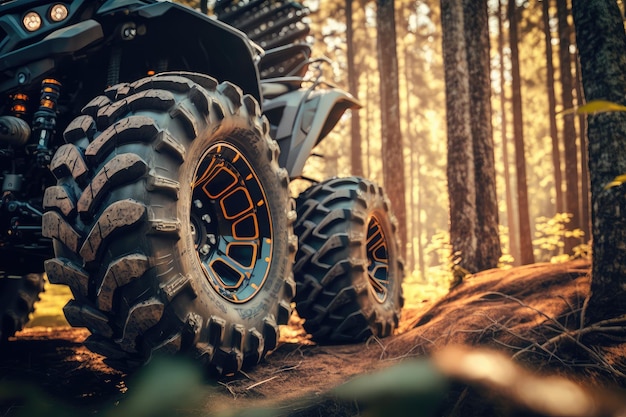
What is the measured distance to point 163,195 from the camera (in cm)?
217

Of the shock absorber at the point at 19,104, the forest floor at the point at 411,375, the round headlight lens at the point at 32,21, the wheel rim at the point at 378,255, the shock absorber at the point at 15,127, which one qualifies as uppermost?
the round headlight lens at the point at 32,21

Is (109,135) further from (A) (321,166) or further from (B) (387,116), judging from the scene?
(A) (321,166)

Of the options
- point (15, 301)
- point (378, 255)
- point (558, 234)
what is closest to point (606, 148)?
point (378, 255)

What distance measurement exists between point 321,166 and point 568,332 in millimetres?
24768

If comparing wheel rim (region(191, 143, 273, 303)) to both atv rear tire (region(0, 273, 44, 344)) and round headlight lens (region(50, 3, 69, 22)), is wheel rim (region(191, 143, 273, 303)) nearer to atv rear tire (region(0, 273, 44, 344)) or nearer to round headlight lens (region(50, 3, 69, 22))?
round headlight lens (region(50, 3, 69, 22))

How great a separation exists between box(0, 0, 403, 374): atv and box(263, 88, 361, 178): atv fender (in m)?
0.02

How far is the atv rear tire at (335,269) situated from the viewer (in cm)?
368

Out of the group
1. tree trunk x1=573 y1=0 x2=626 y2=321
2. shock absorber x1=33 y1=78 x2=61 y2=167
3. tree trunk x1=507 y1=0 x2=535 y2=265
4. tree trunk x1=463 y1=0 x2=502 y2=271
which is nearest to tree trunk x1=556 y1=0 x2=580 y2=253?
tree trunk x1=507 y1=0 x2=535 y2=265

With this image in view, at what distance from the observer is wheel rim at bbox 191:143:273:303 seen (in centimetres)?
280

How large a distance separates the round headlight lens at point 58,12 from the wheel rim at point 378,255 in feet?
9.26

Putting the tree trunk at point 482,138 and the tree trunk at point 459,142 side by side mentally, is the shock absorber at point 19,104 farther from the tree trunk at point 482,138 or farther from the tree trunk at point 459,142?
the tree trunk at point 482,138

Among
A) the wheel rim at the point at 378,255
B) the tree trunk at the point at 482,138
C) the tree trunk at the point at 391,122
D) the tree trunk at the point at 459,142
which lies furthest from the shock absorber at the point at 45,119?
the tree trunk at the point at 391,122

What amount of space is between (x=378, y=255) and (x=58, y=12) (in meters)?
3.24

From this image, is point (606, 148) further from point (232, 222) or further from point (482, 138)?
point (482, 138)
